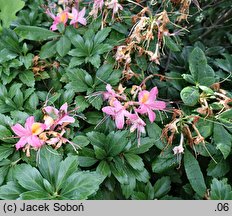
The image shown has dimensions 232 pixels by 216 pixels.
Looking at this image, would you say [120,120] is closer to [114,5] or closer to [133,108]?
[133,108]

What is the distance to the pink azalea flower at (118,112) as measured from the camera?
43.8 inches

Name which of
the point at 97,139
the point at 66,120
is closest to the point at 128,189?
the point at 97,139

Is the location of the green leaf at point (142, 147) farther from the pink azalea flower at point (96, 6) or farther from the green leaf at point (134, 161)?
the pink azalea flower at point (96, 6)

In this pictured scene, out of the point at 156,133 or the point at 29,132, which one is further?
the point at 156,133

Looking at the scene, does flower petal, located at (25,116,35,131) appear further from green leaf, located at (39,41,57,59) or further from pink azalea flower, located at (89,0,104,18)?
pink azalea flower, located at (89,0,104,18)

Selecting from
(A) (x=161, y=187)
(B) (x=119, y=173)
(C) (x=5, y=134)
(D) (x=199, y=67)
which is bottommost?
(A) (x=161, y=187)

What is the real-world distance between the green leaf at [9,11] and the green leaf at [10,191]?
0.69 m

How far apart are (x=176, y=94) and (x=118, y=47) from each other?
268mm

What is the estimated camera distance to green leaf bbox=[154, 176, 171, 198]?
Result: 1229 millimetres

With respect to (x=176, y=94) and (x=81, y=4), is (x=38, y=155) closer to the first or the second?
(x=176, y=94)

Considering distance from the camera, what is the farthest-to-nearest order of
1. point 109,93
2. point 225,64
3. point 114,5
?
1. point 225,64
2. point 114,5
3. point 109,93

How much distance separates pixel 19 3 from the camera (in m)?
1.44

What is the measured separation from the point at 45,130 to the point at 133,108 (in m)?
0.27

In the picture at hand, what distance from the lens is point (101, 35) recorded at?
51.1 inches
